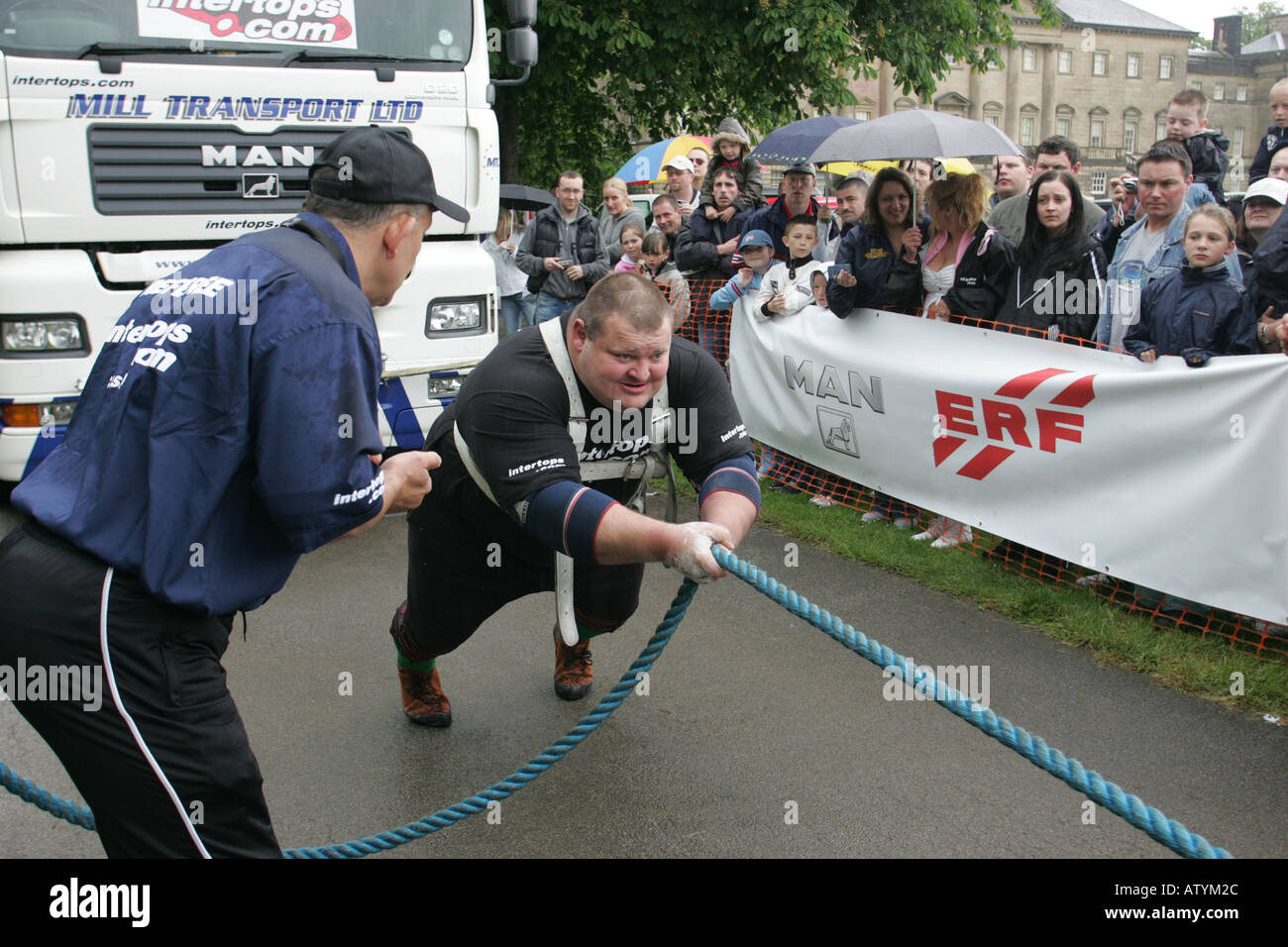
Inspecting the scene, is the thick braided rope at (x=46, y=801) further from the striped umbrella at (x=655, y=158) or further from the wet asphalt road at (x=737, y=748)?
the striped umbrella at (x=655, y=158)

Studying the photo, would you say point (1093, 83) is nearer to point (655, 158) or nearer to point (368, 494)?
point (655, 158)

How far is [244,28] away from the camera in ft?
A: 20.3

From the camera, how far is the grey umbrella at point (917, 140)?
253 inches

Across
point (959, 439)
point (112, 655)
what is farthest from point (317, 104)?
point (112, 655)

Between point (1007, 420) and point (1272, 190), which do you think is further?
point (1007, 420)

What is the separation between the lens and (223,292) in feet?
7.07

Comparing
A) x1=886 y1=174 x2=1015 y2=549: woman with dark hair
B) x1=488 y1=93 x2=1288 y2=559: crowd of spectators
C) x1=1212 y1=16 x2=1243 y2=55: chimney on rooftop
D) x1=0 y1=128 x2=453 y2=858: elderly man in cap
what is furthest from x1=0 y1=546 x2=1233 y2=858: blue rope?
x1=1212 y1=16 x2=1243 y2=55: chimney on rooftop

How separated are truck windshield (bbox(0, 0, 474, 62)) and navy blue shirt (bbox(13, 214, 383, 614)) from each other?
4576 millimetres

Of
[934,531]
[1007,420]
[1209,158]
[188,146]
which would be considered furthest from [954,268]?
[188,146]

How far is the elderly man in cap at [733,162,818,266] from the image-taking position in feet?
25.1

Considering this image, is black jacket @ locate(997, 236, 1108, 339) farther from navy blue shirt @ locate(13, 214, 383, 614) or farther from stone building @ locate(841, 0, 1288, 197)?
stone building @ locate(841, 0, 1288, 197)

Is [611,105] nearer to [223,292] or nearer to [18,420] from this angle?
[18,420]

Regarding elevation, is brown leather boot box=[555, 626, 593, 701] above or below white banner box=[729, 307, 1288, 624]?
below

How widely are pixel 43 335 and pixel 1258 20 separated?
120 meters
